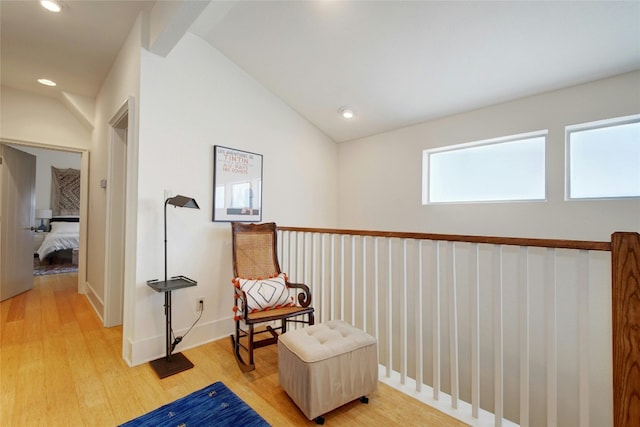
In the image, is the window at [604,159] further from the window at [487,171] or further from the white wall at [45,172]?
the white wall at [45,172]

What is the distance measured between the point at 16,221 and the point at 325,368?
4.90m

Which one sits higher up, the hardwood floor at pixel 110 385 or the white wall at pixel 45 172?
the white wall at pixel 45 172

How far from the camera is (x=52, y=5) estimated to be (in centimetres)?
219

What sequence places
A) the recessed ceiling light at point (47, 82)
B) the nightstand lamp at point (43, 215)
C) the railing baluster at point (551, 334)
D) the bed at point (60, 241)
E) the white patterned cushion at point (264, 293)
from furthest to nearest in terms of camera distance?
the nightstand lamp at point (43, 215) → the bed at point (60, 241) → the recessed ceiling light at point (47, 82) → the white patterned cushion at point (264, 293) → the railing baluster at point (551, 334)

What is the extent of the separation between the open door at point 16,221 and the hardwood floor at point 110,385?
4.29ft

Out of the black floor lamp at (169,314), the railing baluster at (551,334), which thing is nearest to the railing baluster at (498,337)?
the railing baluster at (551,334)

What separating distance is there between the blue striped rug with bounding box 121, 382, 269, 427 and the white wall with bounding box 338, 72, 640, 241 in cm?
257

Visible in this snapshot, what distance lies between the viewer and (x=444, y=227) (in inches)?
126

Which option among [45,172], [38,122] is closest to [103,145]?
[38,122]

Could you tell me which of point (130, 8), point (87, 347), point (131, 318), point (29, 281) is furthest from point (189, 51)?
point (29, 281)

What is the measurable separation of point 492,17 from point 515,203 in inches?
64.4

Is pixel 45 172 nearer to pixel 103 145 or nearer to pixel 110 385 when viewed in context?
pixel 103 145

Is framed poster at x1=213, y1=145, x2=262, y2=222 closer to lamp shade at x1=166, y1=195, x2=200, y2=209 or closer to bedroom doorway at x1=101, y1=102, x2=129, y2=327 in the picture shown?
lamp shade at x1=166, y1=195, x2=200, y2=209

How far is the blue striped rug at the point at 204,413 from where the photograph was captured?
5.28ft
